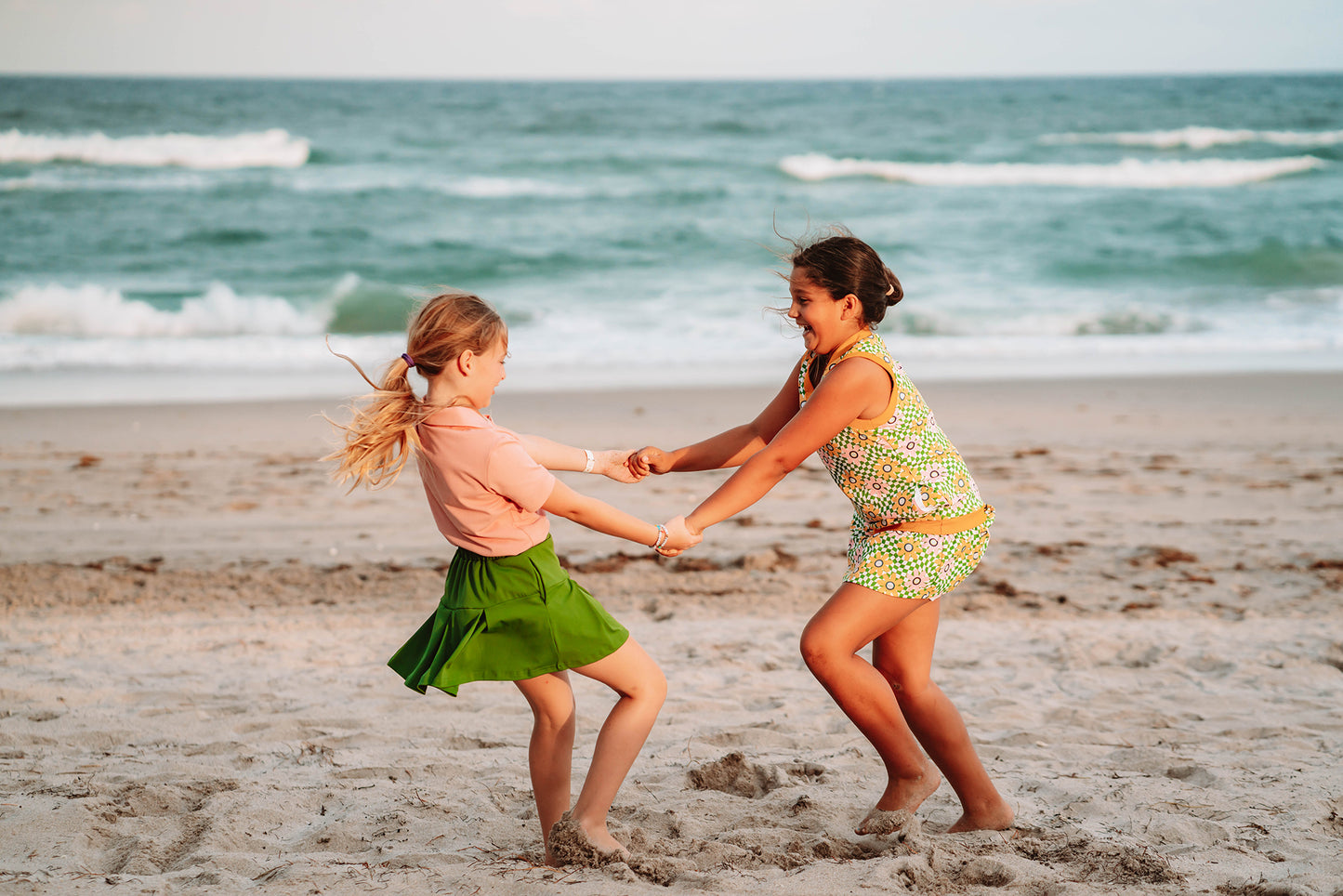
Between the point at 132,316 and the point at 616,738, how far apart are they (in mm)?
14763

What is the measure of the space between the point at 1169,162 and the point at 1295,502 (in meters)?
26.9

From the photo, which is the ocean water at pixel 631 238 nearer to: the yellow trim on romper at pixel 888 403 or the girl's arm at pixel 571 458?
the girl's arm at pixel 571 458

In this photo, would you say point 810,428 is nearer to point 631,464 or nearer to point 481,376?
point 631,464

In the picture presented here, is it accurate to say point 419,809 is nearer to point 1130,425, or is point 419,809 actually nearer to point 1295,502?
point 1295,502

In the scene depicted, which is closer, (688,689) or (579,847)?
(579,847)

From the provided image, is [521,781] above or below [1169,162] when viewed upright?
below

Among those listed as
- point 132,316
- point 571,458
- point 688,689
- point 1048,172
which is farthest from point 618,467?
point 1048,172

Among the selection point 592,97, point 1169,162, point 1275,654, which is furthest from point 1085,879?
point 592,97

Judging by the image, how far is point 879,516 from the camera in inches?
116

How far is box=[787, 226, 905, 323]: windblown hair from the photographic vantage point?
2900mm

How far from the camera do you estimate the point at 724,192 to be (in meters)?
24.5

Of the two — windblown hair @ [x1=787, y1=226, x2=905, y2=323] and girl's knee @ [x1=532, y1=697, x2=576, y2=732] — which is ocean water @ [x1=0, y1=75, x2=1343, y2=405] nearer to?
windblown hair @ [x1=787, y1=226, x2=905, y2=323]

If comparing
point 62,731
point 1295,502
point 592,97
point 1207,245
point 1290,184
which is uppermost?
point 592,97

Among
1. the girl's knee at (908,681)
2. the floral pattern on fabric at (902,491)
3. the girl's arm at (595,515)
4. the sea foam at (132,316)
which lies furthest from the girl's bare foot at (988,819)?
the sea foam at (132,316)
